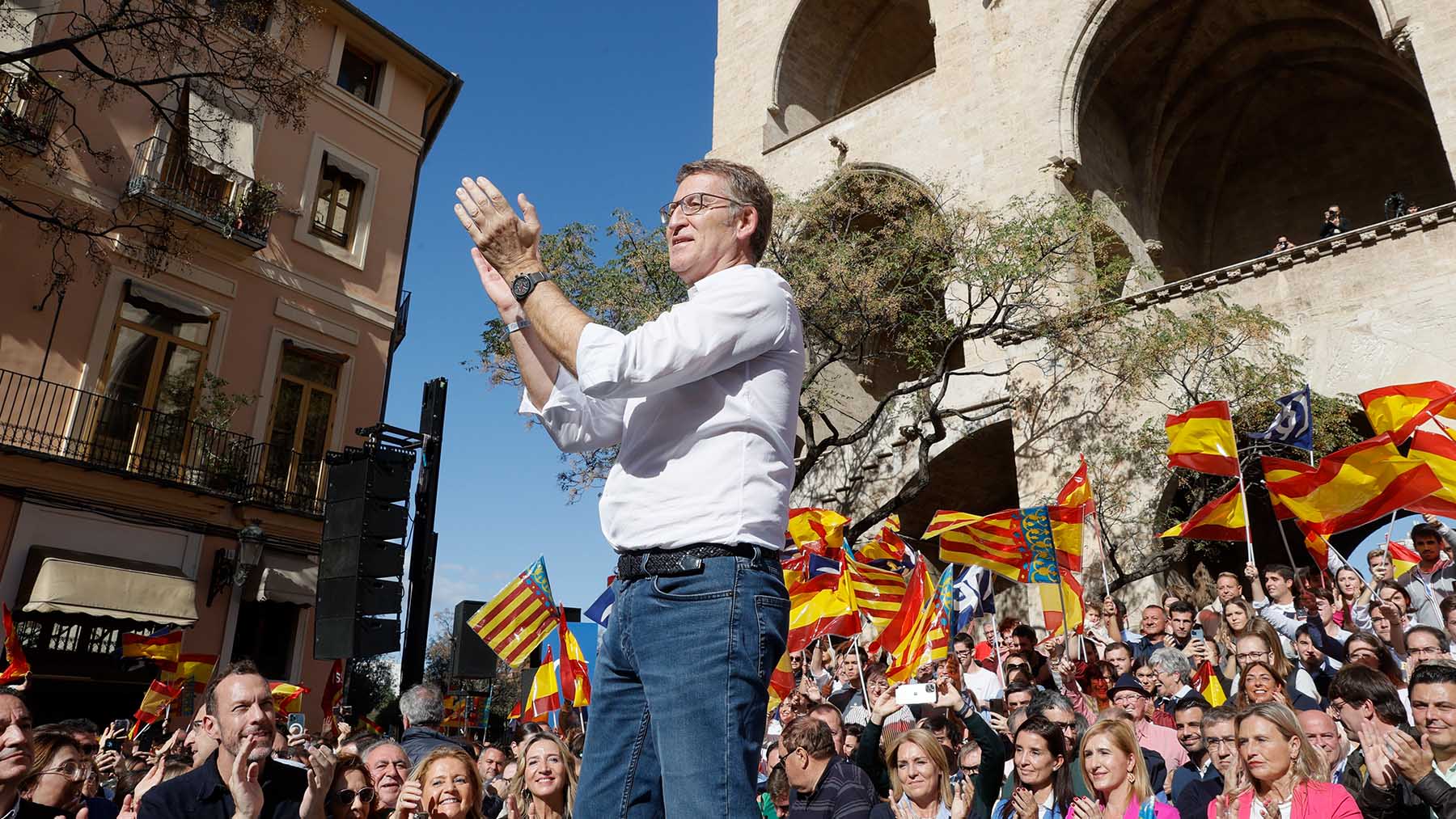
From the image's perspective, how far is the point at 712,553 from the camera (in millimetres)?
1909

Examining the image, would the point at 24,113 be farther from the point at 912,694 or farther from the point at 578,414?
the point at 578,414

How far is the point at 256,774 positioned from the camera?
3602mm

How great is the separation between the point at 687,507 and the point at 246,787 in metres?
2.56

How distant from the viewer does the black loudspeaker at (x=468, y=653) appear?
10180 millimetres

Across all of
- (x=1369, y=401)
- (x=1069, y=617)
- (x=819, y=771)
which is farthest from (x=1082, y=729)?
(x=1369, y=401)

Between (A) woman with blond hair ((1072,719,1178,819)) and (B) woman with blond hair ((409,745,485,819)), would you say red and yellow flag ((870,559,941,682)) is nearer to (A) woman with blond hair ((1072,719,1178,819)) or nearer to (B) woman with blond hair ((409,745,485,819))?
(A) woman with blond hair ((1072,719,1178,819))

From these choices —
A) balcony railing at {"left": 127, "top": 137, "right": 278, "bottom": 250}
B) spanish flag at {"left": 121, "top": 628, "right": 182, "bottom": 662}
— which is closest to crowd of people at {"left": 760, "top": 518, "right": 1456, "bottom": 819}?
spanish flag at {"left": 121, "top": 628, "right": 182, "bottom": 662}

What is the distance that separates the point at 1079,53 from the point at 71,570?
64.6 ft

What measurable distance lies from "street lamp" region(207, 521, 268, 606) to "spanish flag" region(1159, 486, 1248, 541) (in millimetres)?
12711

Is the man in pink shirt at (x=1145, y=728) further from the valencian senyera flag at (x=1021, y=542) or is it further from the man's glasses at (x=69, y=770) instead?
the man's glasses at (x=69, y=770)

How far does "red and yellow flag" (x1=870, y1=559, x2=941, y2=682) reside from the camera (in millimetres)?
9062

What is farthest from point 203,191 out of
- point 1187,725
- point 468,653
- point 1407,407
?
point 1407,407

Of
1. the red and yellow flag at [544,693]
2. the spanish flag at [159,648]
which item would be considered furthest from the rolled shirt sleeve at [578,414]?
the spanish flag at [159,648]

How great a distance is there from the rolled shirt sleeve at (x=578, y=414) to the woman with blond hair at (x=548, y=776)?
10.2 feet
